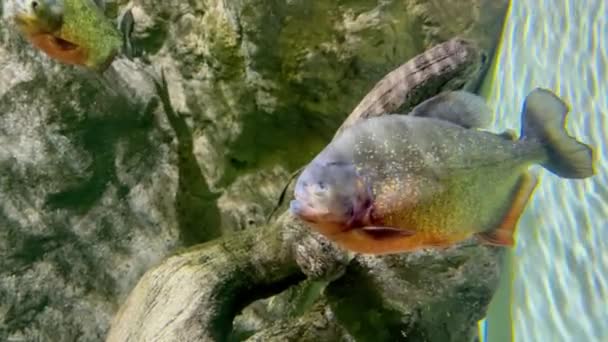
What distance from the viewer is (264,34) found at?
3176 millimetres

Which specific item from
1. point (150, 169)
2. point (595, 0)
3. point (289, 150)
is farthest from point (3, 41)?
point (595, 0)

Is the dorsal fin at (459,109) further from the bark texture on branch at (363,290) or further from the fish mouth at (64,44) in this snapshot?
the fish mouth at (64,44)

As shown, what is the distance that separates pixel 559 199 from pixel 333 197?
2.61m

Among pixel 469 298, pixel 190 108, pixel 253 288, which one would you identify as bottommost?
pixel 469 298

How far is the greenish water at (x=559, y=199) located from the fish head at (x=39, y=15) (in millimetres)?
2658

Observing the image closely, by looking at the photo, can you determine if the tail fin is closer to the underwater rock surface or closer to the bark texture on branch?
the bark texture on branch

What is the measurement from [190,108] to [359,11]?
1356 mm

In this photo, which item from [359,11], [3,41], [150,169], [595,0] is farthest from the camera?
[595,0]

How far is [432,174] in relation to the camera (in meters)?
1.40

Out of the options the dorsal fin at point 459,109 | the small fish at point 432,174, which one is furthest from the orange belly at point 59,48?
the dorsal fin at point 459,109

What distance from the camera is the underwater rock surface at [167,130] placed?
3092 mm

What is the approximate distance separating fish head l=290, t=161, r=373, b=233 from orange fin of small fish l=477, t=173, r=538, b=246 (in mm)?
407

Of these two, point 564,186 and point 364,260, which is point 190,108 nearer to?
point 364,260

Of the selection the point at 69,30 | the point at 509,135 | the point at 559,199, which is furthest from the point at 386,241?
the point at 559,199
